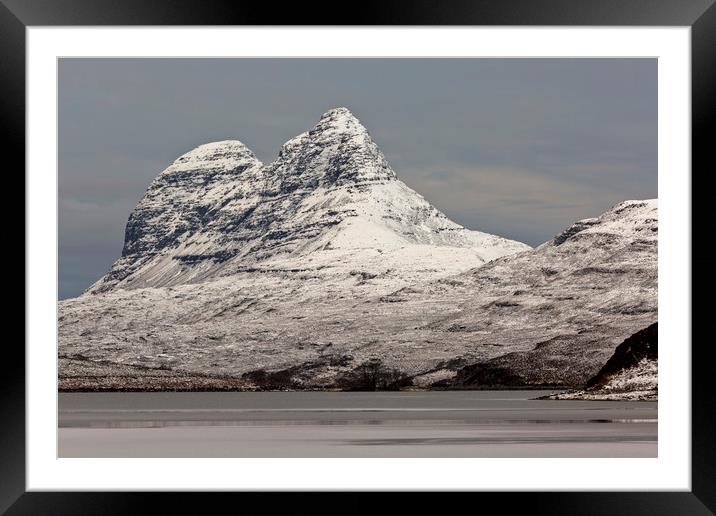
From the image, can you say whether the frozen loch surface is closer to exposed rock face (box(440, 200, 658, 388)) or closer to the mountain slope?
the mountain slope

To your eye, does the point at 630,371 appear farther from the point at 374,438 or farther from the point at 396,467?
the point at 396,467

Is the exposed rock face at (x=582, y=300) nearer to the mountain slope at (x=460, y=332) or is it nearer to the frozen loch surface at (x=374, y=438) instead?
the mountain slope at (x=460, y=332)

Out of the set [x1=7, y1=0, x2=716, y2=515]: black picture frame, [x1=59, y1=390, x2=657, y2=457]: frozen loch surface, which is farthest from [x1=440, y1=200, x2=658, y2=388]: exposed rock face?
[x1=7, y1=0, x2=716, y2=515]: black picture frame
